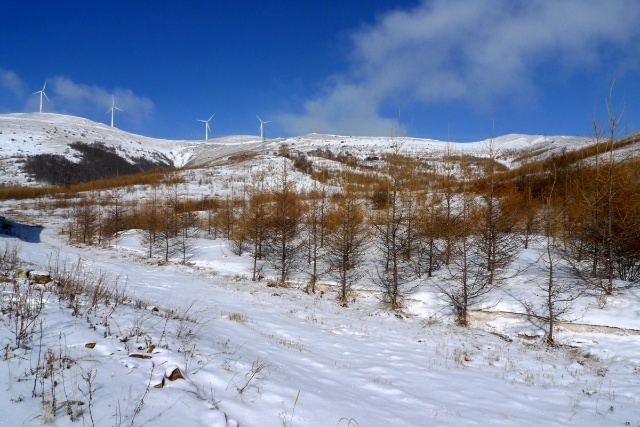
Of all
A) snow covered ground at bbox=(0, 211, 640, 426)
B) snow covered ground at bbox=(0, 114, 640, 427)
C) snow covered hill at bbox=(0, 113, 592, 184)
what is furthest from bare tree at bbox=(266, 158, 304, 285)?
snow covered hill at bbox=(0, 113, 592, 184)

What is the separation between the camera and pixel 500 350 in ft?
33.1

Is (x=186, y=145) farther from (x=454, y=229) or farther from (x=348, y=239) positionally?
(x=454, y=229)

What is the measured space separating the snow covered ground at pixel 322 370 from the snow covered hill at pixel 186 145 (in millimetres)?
59835

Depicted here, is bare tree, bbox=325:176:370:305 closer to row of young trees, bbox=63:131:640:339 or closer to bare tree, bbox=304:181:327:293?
row of young trees, bbox=63:131:640:339

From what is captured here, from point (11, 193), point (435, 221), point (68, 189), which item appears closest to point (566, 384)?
point (435, 221)

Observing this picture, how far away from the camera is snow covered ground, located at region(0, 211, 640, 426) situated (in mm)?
3623

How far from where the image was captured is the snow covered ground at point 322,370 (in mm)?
3623

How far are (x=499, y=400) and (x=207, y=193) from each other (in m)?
57.8

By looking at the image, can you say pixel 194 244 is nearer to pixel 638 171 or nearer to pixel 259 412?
pixel 259 412

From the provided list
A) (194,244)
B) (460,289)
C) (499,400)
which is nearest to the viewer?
(499,400)

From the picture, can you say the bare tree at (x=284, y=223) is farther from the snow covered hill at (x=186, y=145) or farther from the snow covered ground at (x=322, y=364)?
the snow covered hill at (x=186, y=145)

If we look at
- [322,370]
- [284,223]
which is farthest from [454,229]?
[322,370]

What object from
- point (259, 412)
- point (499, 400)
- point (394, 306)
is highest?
point (259, 412)

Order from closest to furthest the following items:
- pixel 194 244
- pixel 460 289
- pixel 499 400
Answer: pixel 499 400 → pixel 460 289 → pixel 194 244
